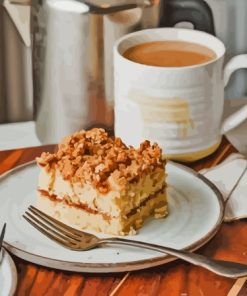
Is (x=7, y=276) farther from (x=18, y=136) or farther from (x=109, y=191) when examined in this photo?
(x=18, y=136)

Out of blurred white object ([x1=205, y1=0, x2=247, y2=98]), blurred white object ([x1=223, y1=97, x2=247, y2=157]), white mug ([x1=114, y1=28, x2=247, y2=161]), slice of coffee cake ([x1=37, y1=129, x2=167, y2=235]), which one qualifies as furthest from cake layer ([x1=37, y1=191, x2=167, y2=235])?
blurred white object ([x1=205, y1=0, x2=247, y2=98])

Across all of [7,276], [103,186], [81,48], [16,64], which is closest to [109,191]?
[103,186]

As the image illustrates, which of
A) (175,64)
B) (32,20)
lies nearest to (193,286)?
(175,64)

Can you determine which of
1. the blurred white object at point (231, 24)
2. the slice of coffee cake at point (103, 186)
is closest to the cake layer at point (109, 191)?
the slice of coffee cake at point (103, 186)

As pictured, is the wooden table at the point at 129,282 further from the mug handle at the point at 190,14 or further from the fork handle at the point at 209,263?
the mug handle at the point at 190,14

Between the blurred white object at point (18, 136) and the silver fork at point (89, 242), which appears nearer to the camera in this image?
the silver fork at point (89, 242)

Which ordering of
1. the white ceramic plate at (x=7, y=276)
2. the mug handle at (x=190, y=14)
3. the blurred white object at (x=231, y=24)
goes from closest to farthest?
the white ceramic plate at (x=7, y=276), the mug handle at (x=190, y=14), the blurred white object at (x=231, y=24)
